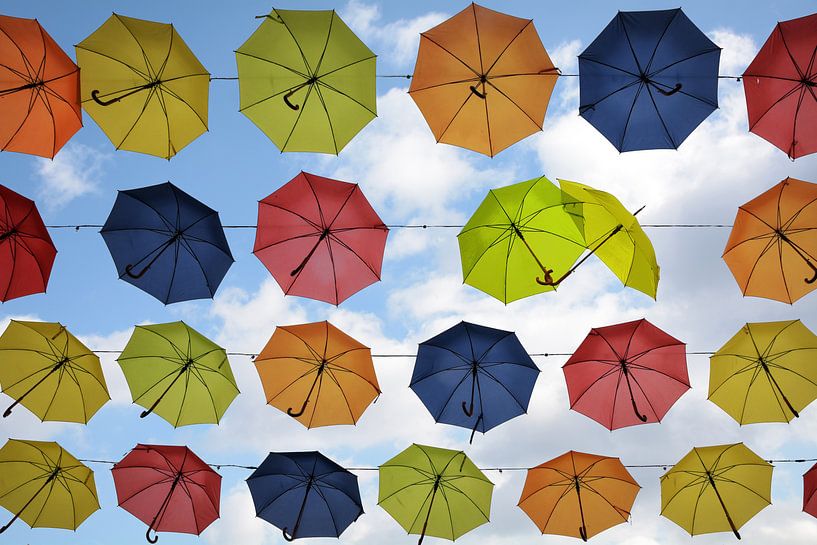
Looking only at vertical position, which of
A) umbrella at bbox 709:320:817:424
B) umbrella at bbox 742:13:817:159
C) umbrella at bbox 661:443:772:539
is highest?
umbrella at bbox 742:13:817:159

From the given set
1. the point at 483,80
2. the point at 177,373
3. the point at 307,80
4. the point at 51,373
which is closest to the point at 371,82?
the point at 307,80

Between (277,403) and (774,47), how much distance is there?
27.8 feet

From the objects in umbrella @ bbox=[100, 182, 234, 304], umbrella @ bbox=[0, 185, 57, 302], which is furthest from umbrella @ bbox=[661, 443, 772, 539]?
umbrella @ bbox=[0, 185, 57, 302]

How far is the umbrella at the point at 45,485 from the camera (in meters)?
11.3

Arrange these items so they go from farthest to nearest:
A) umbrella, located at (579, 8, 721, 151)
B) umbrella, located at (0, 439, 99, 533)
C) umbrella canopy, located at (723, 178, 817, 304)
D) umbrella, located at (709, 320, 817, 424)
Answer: umbrella, located at (0, 439, 99, 533) < umbrella, located at (709, 320, 817, 424) < umbrella canopy, located at (723, 178, 817, 304) < umbrella, located at (579, 8, 721, 151)

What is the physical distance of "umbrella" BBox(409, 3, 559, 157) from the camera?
9.22 m

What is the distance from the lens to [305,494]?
11.6 meters

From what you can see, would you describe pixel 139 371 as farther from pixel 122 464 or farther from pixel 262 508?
pixel 262 508

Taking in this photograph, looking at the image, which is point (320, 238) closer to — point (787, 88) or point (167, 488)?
point (167, 488)

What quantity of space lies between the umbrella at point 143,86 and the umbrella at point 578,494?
24.7 feet

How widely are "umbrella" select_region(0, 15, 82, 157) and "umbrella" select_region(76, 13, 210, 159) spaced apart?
0.30 metres

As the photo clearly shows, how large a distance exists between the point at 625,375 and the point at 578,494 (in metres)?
2.20

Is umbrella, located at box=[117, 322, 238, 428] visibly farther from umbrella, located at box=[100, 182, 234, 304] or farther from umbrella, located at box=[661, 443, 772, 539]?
umbrella, located at box=[661, 443, 772, 539]

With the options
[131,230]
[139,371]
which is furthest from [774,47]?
[139,371]
